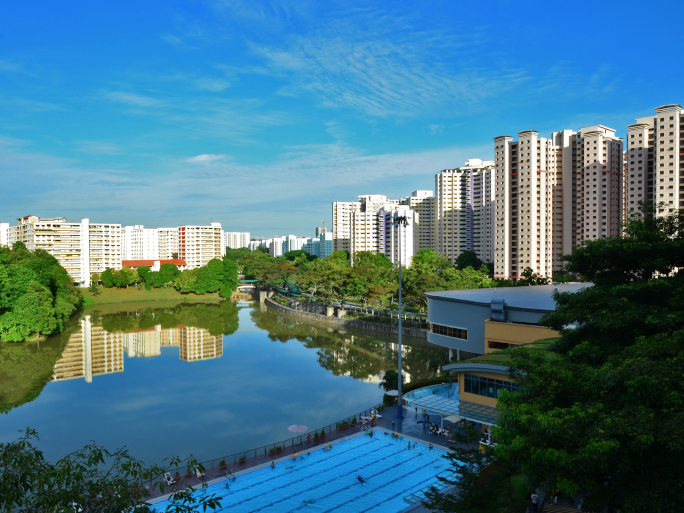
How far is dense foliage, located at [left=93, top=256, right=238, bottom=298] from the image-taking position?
56500mm

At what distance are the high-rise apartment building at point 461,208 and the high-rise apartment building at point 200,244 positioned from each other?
3548 cm

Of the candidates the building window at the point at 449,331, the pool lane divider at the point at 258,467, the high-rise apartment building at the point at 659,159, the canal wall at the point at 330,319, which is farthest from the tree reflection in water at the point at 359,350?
the high-rise apartment building at the point at 659,159

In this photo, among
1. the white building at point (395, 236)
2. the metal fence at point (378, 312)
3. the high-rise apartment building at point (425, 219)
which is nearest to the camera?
the metal fence at point (378, 312)

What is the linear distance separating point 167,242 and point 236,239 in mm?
75794

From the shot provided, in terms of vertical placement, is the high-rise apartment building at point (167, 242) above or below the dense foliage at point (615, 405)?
above

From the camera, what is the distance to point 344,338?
111ft

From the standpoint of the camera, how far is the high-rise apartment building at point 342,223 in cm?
8994

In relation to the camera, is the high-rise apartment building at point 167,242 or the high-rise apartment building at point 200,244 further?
the high-rise apartment building at point 167,242

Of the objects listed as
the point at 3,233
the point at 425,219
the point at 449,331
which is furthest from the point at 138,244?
the point at 449,331

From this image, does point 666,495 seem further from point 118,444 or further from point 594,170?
point 594,170

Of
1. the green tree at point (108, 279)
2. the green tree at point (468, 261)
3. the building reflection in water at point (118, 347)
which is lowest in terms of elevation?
the building reflection in water at point (118, 347)

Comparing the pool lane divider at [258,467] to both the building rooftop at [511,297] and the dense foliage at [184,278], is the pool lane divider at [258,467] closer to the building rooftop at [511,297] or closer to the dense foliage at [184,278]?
the building rooftop at [511,297]

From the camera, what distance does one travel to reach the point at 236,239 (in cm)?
16425

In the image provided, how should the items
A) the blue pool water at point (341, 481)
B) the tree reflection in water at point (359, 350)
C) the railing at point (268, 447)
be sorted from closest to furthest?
the blue pool water at point (341, 481)
the railing at point (268, 447)
the tree reflection in water at point (359, 350)
